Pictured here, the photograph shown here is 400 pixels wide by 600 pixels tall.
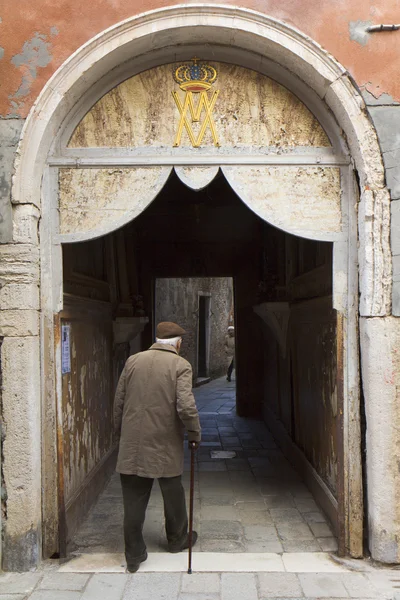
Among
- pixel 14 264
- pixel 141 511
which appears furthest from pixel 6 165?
pixel 141 511

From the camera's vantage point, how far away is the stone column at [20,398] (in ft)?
11.7

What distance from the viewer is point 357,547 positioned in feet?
12.2

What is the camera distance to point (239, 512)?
4.71m

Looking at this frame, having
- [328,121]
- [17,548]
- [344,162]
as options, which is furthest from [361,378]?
[17,548]

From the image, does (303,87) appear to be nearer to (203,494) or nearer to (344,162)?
(344,162)

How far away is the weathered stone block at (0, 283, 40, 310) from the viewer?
3625mm

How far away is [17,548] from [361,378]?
257 centimetres

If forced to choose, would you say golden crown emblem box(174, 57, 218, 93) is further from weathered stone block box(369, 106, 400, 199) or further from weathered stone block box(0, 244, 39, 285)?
weathered stone block box(0, 244, 39, 285)

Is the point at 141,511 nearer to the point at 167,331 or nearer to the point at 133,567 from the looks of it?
the point at 133,567

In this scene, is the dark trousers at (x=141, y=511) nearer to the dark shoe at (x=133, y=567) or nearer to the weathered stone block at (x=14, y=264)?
the dark shoe at (x=133, y=567)

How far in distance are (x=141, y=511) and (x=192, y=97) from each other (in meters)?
2.92

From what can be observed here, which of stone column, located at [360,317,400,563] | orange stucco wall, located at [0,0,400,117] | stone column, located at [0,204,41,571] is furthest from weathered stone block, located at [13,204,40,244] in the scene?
stone column, located at [360,317,400,563]

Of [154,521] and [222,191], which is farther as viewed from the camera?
[222,191]

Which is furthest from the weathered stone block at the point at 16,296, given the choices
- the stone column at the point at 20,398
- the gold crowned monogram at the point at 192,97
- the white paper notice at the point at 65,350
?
the gold crowned monogram at the point at 192,97
